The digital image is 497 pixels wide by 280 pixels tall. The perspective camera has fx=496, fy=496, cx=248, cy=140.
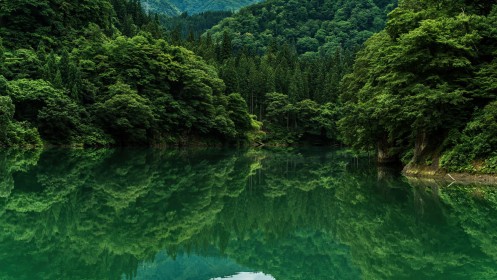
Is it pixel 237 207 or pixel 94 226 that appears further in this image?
pixel 237 207

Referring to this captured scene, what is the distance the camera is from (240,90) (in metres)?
76.7

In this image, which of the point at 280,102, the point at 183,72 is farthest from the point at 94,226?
the point at 280,102

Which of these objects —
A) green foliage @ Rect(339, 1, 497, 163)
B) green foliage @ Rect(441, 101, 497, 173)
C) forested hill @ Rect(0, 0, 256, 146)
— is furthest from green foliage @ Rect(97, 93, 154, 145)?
green foliage @ Rect(441, 101, 497, 173)

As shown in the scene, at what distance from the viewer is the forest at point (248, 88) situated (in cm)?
2116

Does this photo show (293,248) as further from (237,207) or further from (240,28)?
(240,28)

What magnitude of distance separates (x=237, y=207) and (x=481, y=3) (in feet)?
55.9

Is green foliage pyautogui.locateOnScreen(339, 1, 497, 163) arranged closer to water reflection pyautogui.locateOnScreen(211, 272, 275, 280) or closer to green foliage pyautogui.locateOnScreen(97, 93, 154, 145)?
water reflection pyautogui.locateOnScreen(211, 272, 275, 280)

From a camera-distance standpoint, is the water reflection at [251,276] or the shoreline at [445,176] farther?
the shoreline at [445,176]

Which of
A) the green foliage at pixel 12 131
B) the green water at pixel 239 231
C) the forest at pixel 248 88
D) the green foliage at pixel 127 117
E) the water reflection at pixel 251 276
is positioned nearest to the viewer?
the green water at pixel 239 231

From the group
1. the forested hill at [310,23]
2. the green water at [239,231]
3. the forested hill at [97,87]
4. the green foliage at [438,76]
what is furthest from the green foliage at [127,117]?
the forested hill at [310,23]

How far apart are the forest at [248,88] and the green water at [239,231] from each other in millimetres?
4584

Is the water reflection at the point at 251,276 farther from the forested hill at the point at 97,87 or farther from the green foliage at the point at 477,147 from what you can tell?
the forested hill at the point at 97,87

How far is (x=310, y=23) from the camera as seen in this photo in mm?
143000

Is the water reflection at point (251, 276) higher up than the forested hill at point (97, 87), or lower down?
lower down
